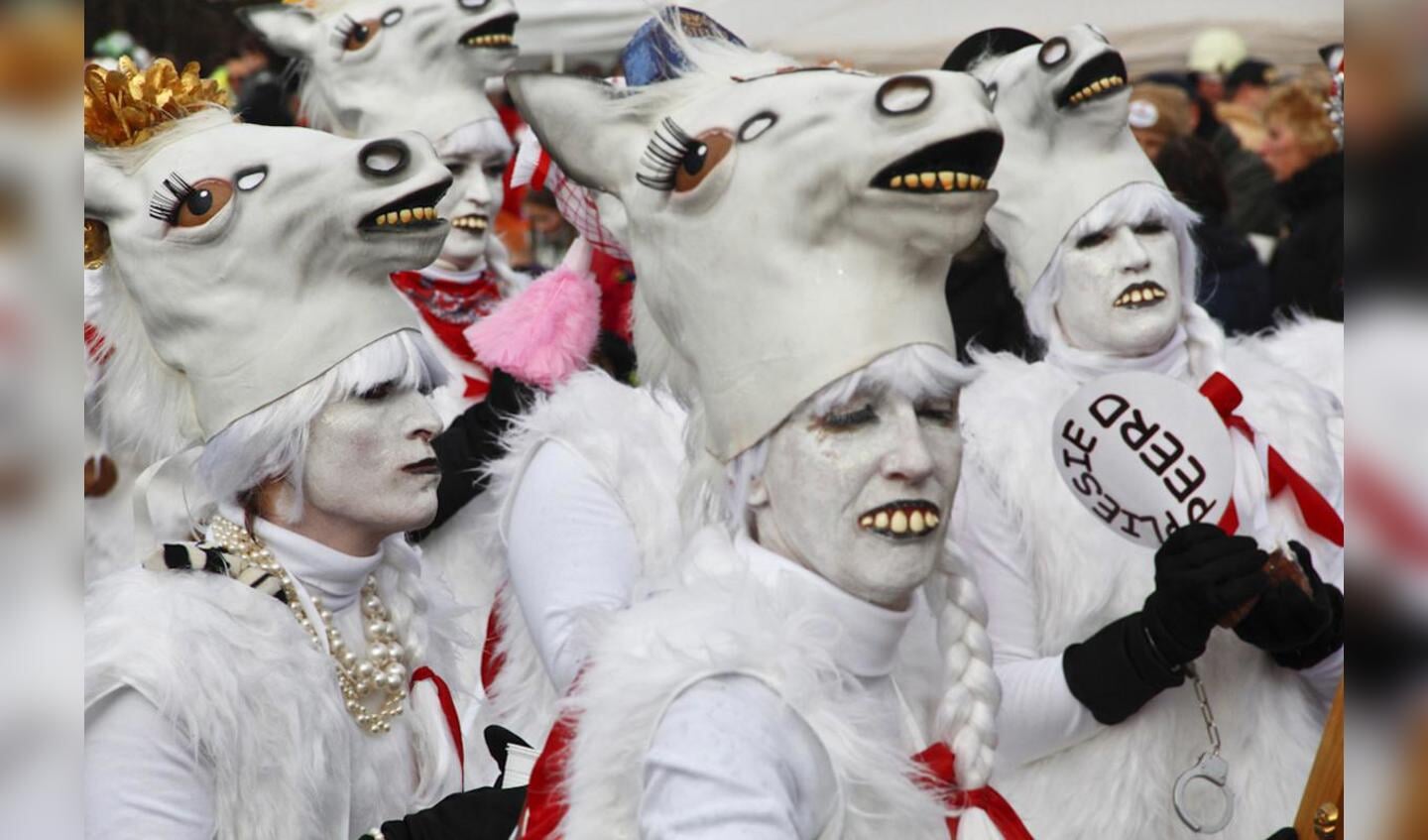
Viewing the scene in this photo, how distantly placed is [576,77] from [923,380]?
657 millimetres

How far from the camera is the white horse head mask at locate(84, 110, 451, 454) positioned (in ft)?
8.68

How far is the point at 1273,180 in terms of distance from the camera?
664 cm

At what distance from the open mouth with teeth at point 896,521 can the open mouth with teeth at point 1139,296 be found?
1.28 m

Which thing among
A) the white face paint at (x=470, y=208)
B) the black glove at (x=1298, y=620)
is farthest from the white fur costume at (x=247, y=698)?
the white face paint at (x=470, y=208)

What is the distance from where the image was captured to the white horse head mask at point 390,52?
181 inches

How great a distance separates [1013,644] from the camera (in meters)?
3.02

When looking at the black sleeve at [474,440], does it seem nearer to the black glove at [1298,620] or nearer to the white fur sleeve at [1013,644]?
the white fur sleeve at [1013,644]

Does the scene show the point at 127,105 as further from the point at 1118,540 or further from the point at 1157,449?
the point at 1118,540

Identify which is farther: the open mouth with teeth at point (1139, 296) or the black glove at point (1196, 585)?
the open mouth with teeth at point (1139, 296)

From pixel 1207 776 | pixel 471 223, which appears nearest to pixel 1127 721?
pixel 1207 776

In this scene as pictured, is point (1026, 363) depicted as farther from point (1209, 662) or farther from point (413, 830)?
point (413, 830)

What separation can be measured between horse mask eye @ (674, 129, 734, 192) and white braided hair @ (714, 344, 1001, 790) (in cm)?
31

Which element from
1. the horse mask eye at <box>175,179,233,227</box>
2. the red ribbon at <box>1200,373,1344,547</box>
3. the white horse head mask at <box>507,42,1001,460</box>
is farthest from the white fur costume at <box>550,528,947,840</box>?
the red ribbon at <box>1200,373,1344,547</box>

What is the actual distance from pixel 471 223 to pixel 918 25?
1282 millimetres
